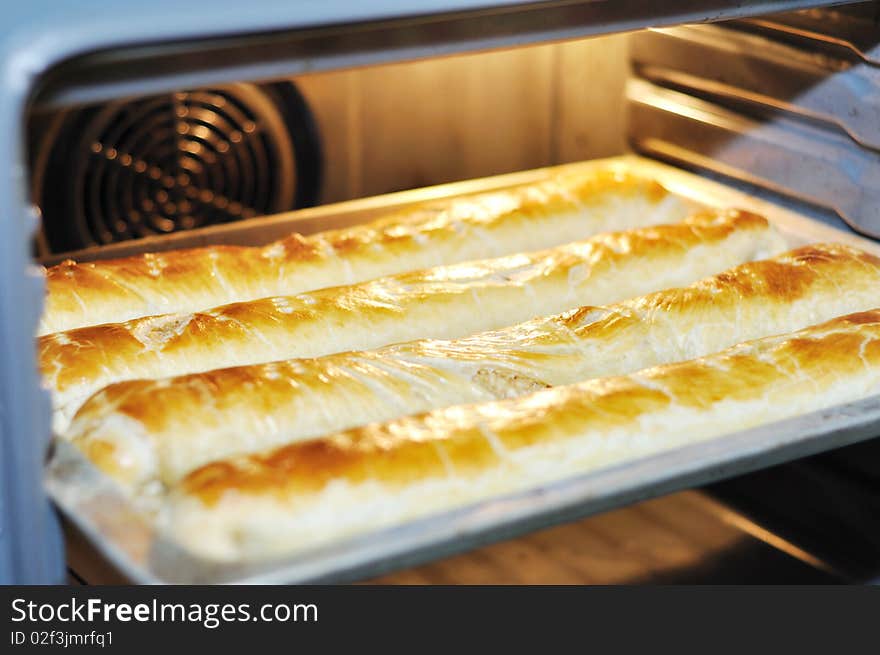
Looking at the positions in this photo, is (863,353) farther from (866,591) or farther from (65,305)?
(65,305)

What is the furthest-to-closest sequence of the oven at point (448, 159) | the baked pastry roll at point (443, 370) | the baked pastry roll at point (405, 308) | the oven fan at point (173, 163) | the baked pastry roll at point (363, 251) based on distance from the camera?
1. the oven fan at point (173, 163)
2. the baked pastry roll at point (363, 251)
3. the baked pastry roll at point (405, 308)
4. the baked pastry roll at point (443, 370)
5. the oven at point (448, 159)

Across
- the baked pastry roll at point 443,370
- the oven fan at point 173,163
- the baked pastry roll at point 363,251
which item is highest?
the oven fan at point 173,163

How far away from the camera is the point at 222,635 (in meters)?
1.26

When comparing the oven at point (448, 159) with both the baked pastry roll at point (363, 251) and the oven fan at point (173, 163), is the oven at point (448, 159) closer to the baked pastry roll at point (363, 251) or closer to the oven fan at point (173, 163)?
the oven fan at point (173, 163)

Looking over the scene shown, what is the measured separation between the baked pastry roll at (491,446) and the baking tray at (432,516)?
0.13ft

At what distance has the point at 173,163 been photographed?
261 centimetres

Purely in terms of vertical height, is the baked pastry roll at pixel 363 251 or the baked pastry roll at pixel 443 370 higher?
the baked pastry roll at pixel 363 251

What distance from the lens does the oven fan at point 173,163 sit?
247cm

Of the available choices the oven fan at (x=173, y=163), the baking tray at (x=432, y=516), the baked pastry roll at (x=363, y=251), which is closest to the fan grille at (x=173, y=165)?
the oven fan at (x=173, y=163)

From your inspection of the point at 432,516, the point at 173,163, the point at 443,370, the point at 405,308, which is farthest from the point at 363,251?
the point at 432,516

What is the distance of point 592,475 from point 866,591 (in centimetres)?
41

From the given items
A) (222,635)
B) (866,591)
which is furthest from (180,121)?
(866,591)

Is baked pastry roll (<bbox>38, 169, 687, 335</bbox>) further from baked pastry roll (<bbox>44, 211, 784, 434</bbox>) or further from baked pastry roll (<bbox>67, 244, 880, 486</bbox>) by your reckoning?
baked pastry roll (<bbox>67, 244, 880, 486</bbox>)

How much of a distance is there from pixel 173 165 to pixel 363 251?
0.71 m
